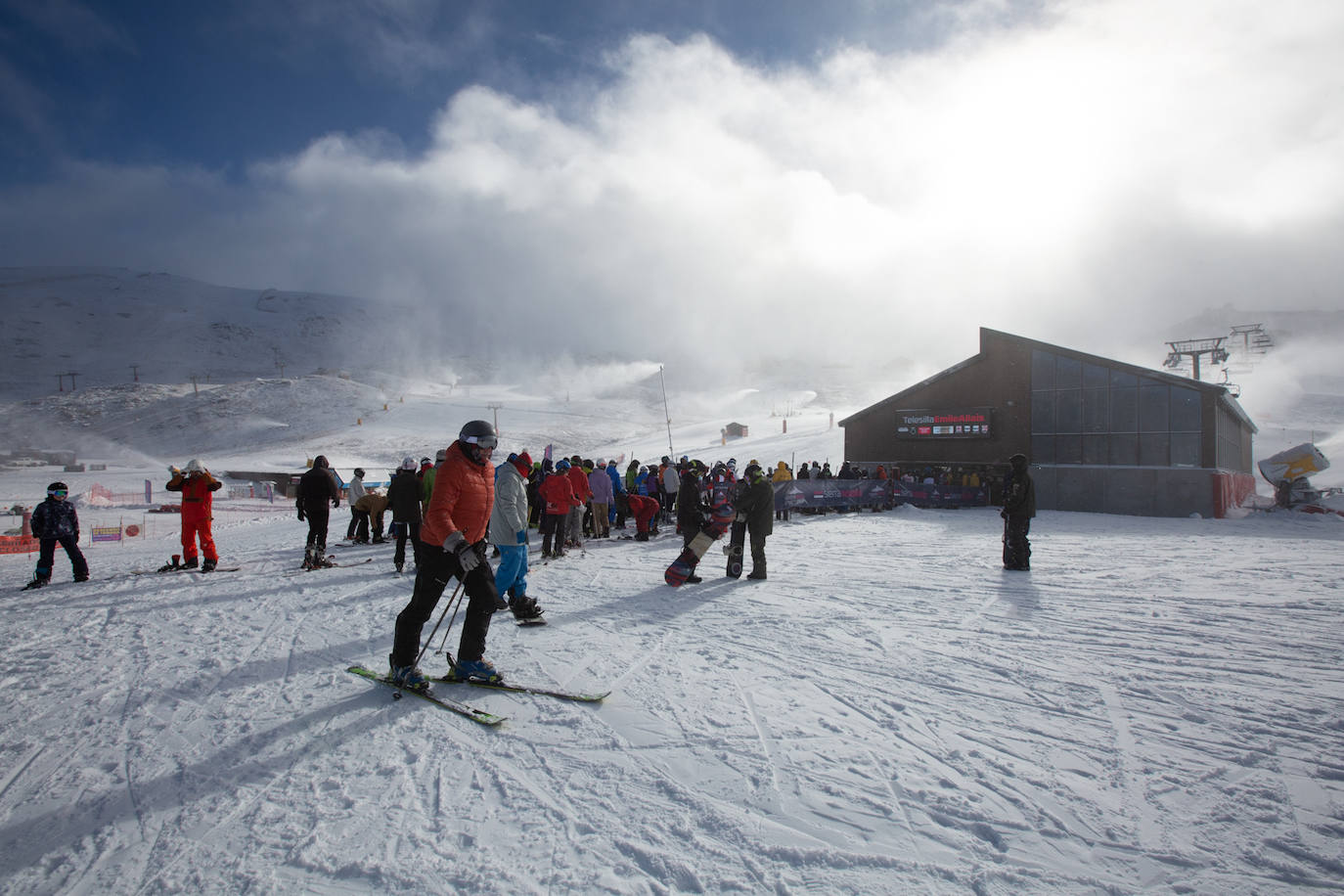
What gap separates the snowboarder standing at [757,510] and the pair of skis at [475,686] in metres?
4.18

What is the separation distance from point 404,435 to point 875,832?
5563cm

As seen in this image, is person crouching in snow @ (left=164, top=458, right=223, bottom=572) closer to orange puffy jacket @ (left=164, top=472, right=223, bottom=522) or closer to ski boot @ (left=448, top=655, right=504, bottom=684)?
orange puffy jacket @ (left=164, top=472, right=223, bottom=522)

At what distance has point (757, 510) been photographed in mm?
8055

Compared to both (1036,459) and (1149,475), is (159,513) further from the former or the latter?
(1149,475)

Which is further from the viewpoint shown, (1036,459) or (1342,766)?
(1036,459)

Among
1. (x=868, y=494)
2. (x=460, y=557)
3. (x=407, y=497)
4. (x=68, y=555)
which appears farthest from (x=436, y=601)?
(x=868, y=494)

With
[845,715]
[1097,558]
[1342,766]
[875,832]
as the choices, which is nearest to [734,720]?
[845,715]

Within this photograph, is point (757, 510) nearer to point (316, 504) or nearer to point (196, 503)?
point (316, 504)

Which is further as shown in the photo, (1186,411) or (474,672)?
(1186,411)

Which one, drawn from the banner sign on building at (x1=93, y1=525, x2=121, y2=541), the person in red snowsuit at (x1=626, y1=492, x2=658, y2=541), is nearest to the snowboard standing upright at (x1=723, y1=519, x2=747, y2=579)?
the person in red snowsuit at (x1=626, y1=492, x2=658, y2=541)

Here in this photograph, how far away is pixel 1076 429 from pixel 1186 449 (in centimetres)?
293

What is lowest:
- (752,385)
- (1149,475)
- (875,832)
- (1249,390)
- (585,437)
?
(875,832)

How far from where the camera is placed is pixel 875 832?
2.65 metres

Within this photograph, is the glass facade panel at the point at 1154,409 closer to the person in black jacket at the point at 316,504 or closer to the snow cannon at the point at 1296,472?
the snow cannon at the point at 1296,472
